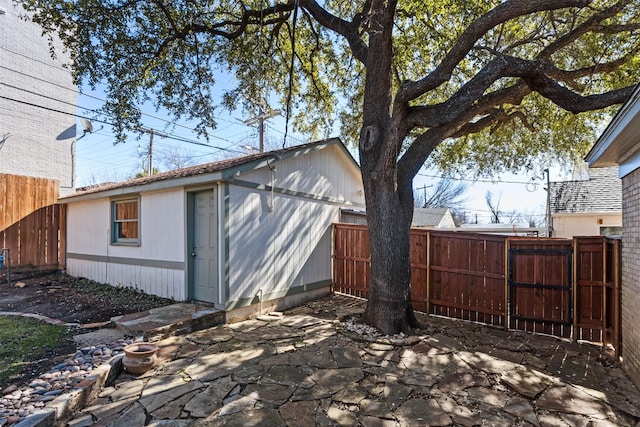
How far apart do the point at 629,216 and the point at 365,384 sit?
3.87 meters

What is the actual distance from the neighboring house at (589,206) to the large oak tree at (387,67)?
6637 mm

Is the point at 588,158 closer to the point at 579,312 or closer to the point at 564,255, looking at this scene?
the point at 564,255

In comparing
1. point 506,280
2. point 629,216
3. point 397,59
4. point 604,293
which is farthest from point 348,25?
point 604,293

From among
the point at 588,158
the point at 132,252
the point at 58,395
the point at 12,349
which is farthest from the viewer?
the point at 132,252

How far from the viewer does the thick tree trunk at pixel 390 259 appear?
534 centimetres

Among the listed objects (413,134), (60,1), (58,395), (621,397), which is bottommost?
(621,397)

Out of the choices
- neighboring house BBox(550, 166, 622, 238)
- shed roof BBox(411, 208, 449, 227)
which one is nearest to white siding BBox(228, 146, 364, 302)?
neighboring house BBox(550, 166, 622, 238)

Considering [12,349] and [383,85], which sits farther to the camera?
[383,85]

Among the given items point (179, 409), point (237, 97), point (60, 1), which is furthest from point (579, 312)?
point (60, 1)

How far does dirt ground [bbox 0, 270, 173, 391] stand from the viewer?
18.2 ft

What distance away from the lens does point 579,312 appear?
5320 mm

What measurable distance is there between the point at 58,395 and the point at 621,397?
5.55 m

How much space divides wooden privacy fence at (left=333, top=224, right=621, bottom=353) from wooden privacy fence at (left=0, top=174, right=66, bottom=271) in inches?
387

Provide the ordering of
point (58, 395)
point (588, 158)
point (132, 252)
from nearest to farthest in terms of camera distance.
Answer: point (58, 395)
point (588, 158)
point (132, 252)
